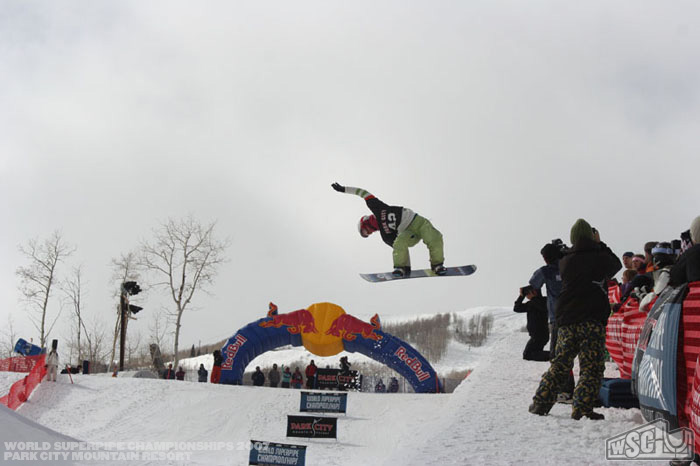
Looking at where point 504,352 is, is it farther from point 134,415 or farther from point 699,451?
point 134,415

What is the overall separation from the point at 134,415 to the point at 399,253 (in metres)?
9.72

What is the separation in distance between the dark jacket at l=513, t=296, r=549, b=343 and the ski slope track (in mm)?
743

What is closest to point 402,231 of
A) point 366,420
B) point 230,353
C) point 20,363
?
point 366,420

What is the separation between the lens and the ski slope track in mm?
5633

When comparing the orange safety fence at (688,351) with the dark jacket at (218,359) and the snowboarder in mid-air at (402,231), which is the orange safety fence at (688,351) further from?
the dark jacket at (218,359)

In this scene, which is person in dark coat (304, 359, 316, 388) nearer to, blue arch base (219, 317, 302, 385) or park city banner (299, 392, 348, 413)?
blue arch base (219, 317, 302, 385)

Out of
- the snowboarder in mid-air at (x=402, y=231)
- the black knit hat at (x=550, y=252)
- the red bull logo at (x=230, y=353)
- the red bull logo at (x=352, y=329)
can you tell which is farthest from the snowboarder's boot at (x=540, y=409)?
the red bull logo at (x=230, y=353)

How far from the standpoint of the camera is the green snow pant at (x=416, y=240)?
29.2 feet

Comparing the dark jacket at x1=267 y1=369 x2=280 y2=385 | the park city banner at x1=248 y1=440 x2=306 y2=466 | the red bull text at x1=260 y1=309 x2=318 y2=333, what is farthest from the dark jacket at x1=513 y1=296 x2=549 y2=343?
the dark jacket at x1=267 y1=369 x2=280 y2=385

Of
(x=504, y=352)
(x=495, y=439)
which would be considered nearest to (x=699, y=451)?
(x=495, y=439)

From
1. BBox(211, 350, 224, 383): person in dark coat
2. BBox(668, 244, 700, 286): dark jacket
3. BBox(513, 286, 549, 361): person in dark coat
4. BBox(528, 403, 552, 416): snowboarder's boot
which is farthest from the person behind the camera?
BBox(211, 350, 224, 383): person in dark coat

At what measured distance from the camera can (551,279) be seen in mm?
7059

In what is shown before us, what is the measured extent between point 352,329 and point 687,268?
51.2 feet

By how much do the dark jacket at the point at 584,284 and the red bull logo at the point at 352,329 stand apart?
1338 cm
